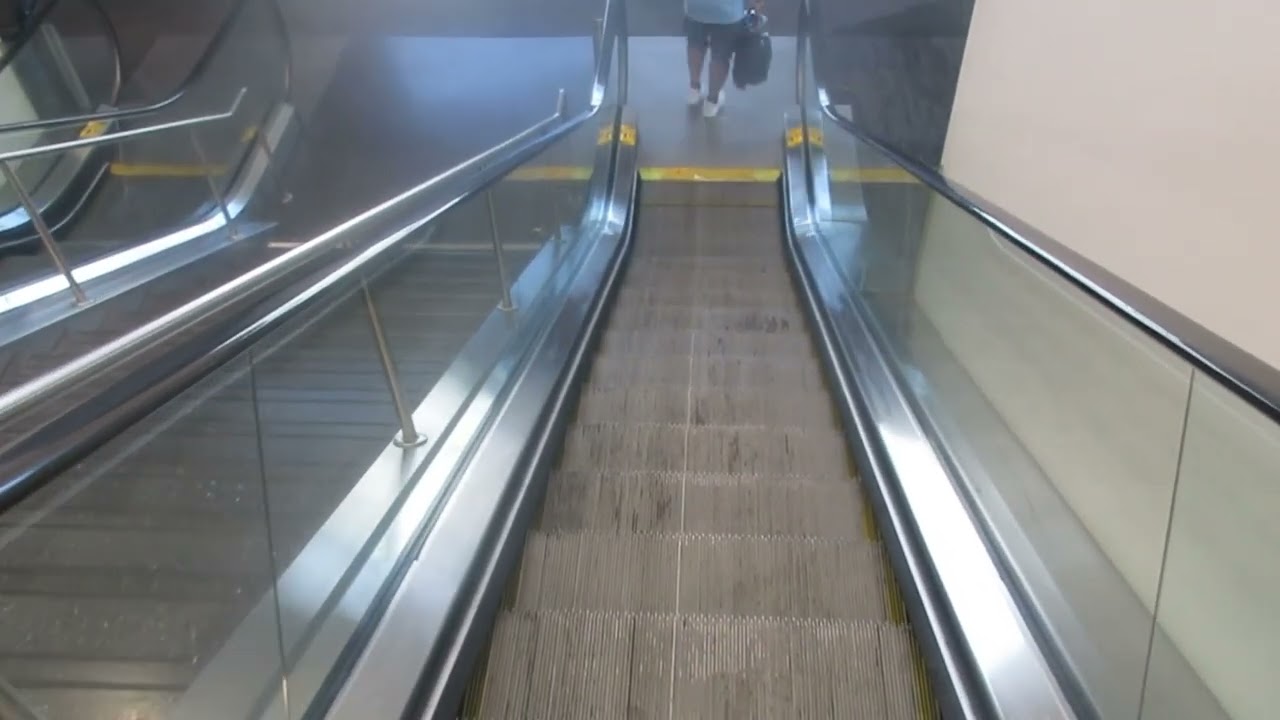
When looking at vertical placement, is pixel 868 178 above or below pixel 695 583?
above

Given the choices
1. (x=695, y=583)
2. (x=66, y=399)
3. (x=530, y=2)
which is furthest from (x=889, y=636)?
(x=530, y=2)

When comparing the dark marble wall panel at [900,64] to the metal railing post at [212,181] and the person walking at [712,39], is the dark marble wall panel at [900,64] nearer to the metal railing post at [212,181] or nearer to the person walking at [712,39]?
the person walking at [712,39]

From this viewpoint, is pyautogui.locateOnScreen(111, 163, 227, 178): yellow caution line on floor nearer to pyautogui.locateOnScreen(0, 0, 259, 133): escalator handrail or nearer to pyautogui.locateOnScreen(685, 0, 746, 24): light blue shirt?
pyautogui.locateOnScreen(0, 0, 259, 133): escalator handrail

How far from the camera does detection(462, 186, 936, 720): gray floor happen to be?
1.92 m

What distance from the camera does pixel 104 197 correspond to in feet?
22.9

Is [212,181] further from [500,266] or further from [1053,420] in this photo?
[1053,420]

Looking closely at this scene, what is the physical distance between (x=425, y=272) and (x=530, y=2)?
832 centimetres

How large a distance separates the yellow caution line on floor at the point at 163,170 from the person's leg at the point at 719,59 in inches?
188

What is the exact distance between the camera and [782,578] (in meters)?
2.33

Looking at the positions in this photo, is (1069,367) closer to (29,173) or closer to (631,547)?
(631,547)

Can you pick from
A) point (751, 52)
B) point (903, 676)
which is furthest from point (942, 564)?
point (751, 52)

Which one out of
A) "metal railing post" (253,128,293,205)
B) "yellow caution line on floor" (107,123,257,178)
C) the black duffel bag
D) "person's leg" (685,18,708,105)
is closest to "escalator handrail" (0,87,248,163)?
"metal railing post" (253,128,293,205)

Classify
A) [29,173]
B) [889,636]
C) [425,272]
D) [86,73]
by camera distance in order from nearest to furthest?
[889,636], [425,272], [29,173], [86,73]

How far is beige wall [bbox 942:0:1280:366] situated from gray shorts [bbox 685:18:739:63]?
16.4ft
